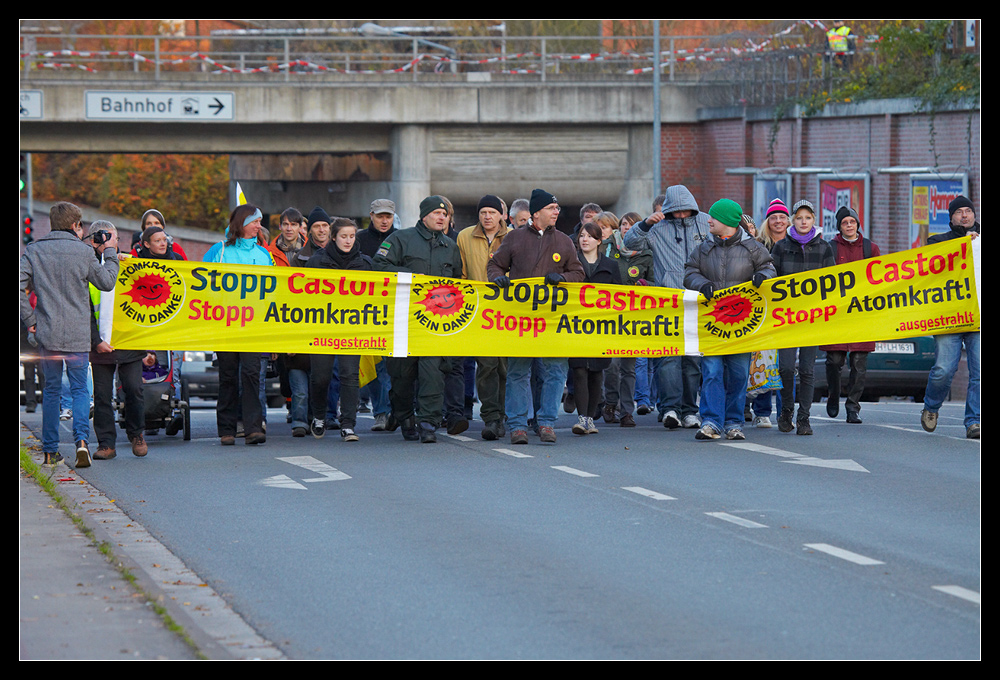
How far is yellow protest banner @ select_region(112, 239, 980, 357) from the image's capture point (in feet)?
42.3

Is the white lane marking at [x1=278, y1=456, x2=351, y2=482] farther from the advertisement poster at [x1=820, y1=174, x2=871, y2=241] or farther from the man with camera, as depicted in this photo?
the advertisement poster at [x1=820, y1=174, x2=871, y2=241]

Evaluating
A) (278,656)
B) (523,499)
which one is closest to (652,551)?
(523,499)

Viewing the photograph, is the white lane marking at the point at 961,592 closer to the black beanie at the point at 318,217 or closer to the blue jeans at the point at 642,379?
the blue jeans at the point at 642,379

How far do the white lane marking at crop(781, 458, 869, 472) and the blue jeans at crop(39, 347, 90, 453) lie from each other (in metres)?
5.25

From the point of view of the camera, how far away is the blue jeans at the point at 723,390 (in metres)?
12.7

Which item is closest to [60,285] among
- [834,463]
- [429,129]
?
[834,463]

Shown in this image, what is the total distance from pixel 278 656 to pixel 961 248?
8444mm

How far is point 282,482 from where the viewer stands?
35.3 ft

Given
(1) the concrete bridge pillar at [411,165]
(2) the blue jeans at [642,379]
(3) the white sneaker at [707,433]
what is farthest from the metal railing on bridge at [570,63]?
(3) the white sneaker at [707,433]

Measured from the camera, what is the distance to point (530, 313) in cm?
1311

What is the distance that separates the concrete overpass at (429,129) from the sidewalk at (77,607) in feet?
89.2

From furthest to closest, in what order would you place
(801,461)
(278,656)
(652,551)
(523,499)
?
1. (801,461)
2. (523,499)
3. (652,551)
4. (278,656)

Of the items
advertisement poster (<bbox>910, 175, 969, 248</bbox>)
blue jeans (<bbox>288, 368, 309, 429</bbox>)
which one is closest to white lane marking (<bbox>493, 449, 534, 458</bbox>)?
blue jeans (<bbox>288, 368, 309, 429</bbox>)

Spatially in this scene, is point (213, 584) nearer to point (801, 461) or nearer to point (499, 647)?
point (499, 647)
